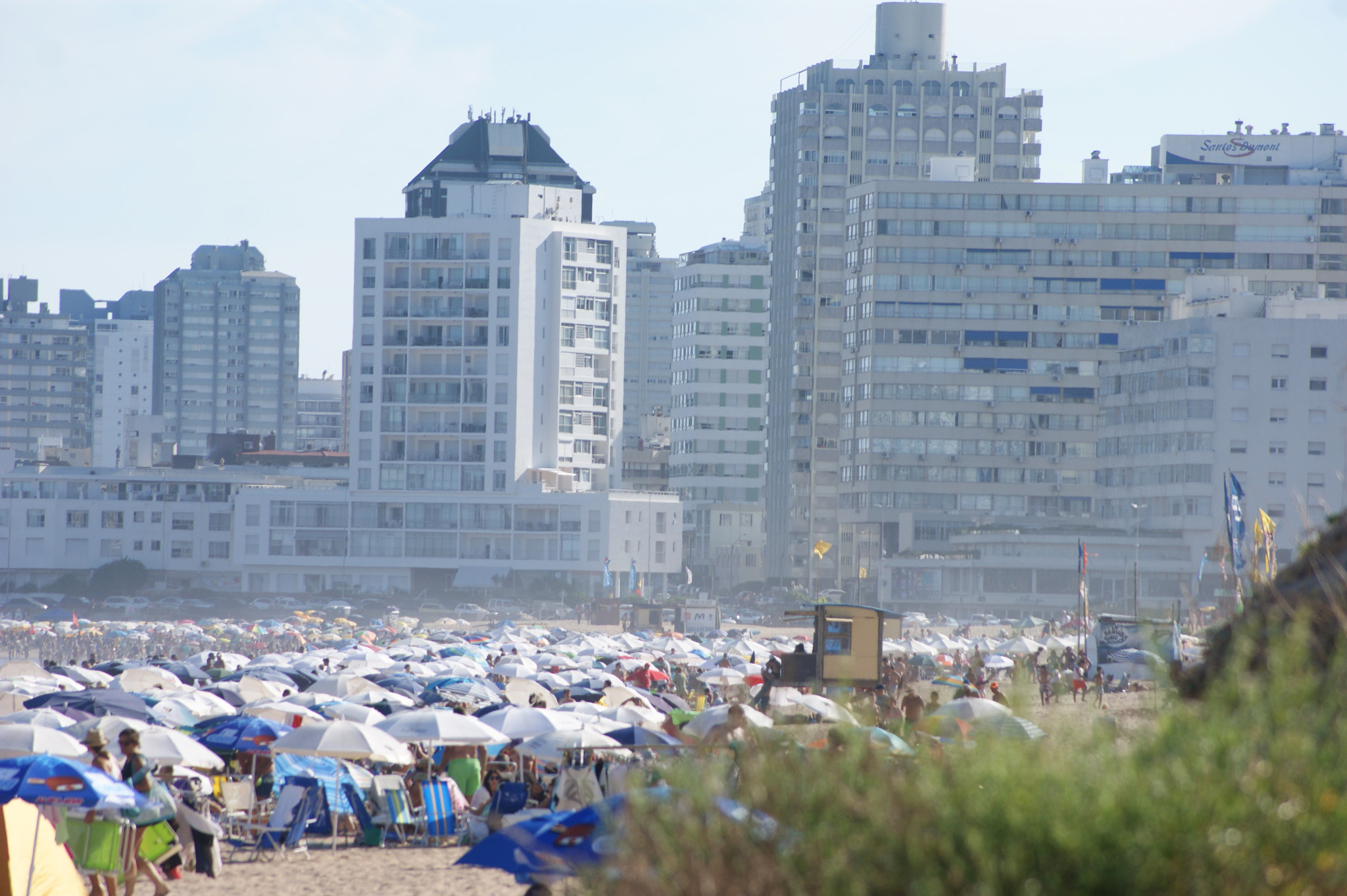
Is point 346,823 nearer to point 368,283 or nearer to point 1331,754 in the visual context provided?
point 1331,754

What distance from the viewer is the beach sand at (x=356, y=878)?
13.6 m

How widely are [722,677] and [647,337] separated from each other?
14165 centimetres

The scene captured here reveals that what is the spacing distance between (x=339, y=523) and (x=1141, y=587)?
47161 mm

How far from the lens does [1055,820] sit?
449 centimetres

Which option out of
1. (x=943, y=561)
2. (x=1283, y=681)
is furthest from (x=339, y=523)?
(x=1283, y=681)

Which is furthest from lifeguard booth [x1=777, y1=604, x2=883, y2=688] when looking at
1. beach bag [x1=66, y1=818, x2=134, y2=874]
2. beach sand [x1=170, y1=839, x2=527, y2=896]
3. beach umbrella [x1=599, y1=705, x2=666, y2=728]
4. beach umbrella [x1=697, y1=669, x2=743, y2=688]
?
beach bag [x1=66, y1=818, x2=134, y2=874]

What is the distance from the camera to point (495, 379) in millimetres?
95062

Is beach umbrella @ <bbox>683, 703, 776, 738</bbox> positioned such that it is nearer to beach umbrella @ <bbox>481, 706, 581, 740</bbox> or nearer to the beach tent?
beach umbrella @ <bbox>481, 706, 581, 740</bbox>

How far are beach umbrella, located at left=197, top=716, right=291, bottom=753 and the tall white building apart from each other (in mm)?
176237

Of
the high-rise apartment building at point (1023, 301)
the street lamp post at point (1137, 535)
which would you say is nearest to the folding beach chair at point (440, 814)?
the street lamp post at point (1137, 535)

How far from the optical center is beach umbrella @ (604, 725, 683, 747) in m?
16.7

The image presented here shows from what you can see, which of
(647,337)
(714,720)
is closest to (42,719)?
(714,720)

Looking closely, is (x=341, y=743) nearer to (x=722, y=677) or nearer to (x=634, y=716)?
(x=634, y=716)

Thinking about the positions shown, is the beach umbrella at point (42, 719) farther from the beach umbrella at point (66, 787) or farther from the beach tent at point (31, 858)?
the beach tent at point (31, 858)
